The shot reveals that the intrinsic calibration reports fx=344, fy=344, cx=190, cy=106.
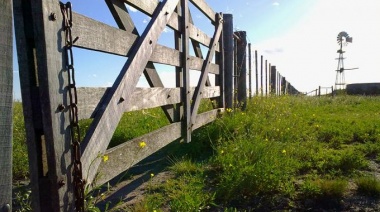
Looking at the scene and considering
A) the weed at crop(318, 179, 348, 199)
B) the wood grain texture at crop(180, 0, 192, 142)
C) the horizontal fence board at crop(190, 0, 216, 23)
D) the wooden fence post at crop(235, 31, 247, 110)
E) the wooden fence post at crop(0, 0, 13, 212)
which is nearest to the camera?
the wooden fence post at crop(0, 0, 13, 212)

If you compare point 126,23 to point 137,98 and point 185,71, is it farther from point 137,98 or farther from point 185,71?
point 185,71

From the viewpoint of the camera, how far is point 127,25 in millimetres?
2895

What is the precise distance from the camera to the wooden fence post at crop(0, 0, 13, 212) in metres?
1.40

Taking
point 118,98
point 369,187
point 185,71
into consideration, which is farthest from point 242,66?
point 118,98

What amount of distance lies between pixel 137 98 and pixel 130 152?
47 centimetres

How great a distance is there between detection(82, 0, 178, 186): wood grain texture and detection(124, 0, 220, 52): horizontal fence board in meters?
0.10

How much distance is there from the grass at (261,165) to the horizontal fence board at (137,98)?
0.98 feet

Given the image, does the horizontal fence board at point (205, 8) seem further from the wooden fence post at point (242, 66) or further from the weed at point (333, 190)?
the weed at point (333, 190)

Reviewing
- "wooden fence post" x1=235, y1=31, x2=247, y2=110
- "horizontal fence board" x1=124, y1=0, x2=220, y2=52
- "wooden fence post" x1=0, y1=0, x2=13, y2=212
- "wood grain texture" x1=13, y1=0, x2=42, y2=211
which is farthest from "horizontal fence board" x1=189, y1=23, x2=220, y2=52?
"wooden fence post" x1=0, y1=0, x2=13, y2=212

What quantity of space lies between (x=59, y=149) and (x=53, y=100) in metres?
0.28

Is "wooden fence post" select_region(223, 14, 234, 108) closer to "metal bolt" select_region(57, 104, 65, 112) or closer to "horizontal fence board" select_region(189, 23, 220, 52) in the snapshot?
"horizontal fence board" select_region(189, 23, 220, 52)

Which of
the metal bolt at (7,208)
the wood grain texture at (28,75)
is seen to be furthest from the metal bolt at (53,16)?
the metal bolt at (7,208)

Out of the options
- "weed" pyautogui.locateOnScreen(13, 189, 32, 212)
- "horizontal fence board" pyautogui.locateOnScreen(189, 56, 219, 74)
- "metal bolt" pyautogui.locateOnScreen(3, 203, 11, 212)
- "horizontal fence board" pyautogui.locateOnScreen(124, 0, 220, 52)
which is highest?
"horizontal fence board" pyautogui.locateOnScreen(124, 0, 220, 52)

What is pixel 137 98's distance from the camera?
3020mm
